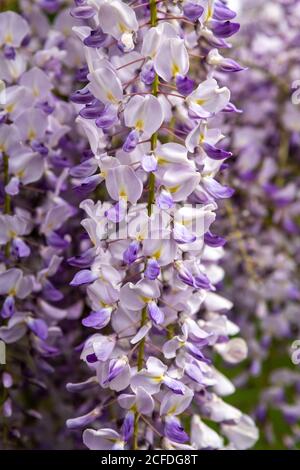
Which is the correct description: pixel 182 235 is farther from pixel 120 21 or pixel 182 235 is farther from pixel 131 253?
pixel 120 21

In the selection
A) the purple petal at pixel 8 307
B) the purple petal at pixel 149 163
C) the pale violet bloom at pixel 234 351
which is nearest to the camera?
the purple petal at pixel 149 163

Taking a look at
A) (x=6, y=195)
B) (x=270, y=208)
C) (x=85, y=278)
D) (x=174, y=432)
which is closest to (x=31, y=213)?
(x=6, y=195)

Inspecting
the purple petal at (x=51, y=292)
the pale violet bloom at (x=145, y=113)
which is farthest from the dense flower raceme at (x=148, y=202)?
the purple petal at (x=51, y=292)

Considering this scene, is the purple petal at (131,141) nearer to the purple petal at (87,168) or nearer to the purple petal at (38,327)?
the purple petal at (87,168)

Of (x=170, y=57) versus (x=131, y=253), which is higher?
(x=170, y=57)

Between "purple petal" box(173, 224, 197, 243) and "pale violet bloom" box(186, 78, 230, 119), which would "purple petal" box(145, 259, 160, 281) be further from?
"pale violet bloom" box(186, 78, 230, 119)

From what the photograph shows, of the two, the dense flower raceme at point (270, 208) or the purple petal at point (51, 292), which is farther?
the dense flower raceme at point (270, 208)
